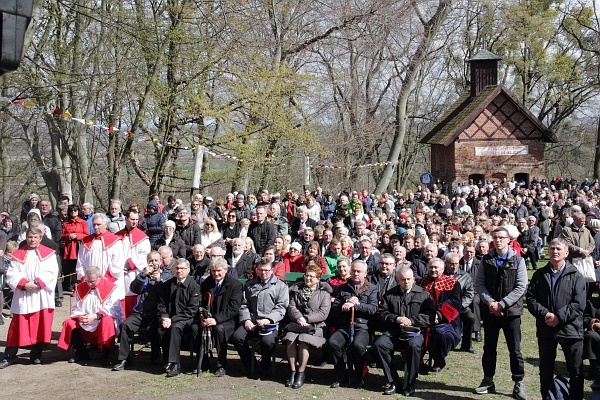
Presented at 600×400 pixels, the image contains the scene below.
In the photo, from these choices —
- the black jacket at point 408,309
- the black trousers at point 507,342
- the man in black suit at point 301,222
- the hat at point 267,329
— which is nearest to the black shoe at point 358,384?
the black jacket at point 408,309

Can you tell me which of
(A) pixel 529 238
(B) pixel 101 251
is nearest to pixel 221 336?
(B) pixel 101 251

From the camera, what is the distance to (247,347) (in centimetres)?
811

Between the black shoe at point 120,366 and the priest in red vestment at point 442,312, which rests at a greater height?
the priest in red vestment at point 442,312

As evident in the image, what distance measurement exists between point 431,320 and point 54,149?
19.1 m

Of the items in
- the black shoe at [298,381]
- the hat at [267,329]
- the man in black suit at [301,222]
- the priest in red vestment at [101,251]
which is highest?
the man in black suit at [301,222]

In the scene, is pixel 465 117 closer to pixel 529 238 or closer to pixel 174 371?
pixel 529 238

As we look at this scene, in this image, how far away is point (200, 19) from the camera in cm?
1680

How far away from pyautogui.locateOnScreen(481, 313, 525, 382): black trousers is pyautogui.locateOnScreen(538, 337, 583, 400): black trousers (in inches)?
17.4

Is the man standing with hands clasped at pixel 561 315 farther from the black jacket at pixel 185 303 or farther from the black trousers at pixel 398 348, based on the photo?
the black jacket at pixel 185 303

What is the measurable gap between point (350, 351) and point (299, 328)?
0.61m

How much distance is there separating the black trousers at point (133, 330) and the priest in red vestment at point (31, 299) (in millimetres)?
974

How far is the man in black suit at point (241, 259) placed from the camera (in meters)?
9.77

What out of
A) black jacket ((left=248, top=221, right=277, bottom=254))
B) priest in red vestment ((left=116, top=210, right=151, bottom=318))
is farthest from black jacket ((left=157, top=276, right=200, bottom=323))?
black jacket ((left=248, top=221, right=277, bottom=254))

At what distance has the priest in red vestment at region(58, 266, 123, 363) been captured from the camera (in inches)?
336
